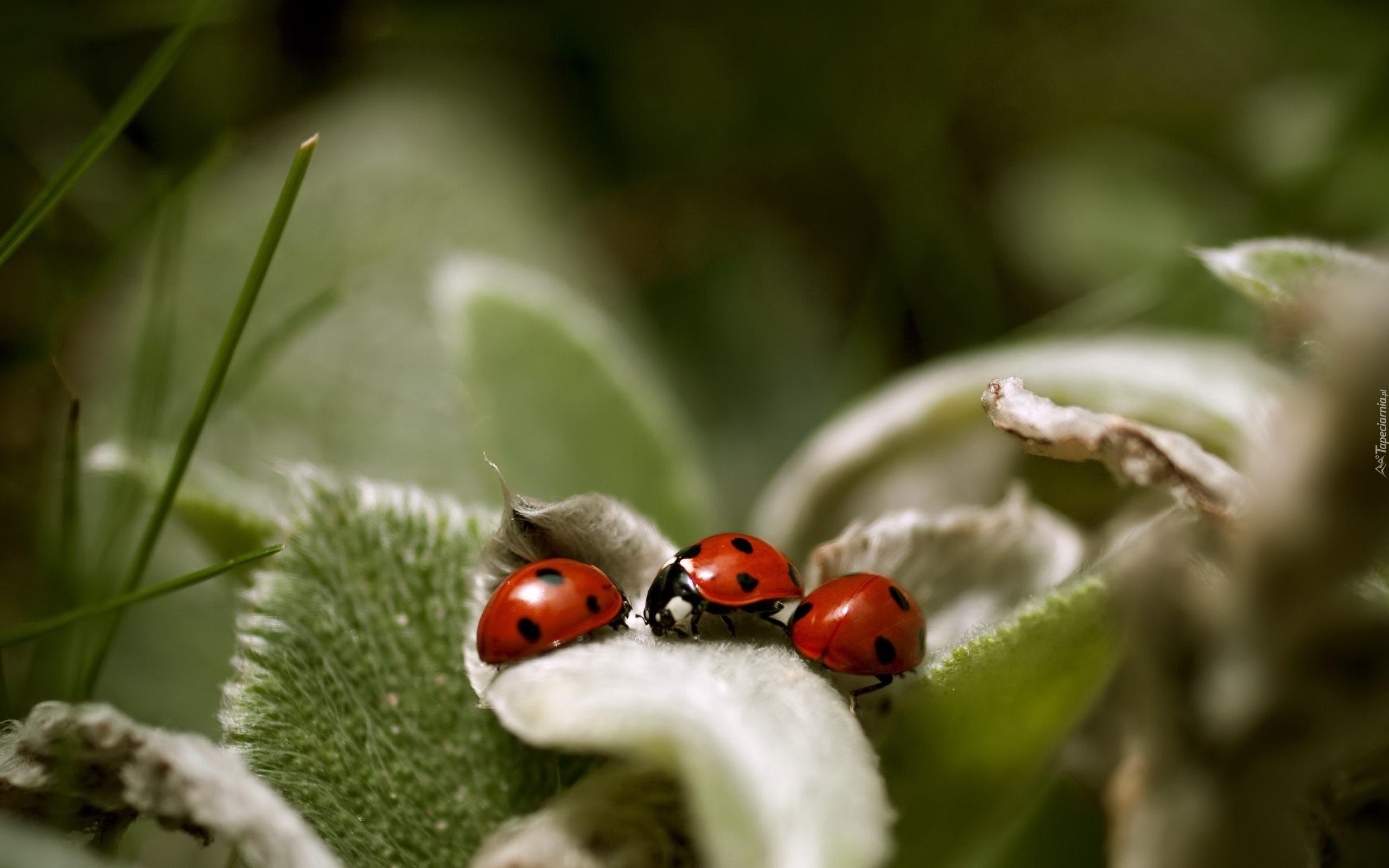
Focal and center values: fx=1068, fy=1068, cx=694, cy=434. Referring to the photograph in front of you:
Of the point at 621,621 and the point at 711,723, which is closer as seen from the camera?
the point at 711,723

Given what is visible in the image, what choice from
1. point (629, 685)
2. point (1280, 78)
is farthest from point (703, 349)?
point (629, 685)

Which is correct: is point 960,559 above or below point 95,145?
below

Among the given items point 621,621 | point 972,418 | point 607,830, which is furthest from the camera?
point 972,418

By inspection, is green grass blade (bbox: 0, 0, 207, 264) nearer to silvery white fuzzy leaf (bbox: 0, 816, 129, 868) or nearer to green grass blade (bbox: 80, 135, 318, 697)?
green grass blade (bbox: 80, 135, 318, 697)

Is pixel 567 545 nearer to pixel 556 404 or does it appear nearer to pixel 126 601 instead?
pixel 126 601

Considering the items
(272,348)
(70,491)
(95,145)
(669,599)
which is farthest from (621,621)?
(272,348)

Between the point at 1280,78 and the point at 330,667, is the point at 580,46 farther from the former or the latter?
the point at 330,667

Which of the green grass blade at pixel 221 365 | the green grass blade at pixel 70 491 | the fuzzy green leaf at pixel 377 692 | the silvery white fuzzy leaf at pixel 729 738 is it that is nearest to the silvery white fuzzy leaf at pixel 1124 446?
the silvery white fuzzy leaf at pixel 729 738

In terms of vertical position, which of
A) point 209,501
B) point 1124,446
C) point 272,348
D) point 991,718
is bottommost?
point 991,718

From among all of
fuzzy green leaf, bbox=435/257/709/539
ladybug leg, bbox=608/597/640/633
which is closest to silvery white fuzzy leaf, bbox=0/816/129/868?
ladybug leg, bbox=608/597/640/633
